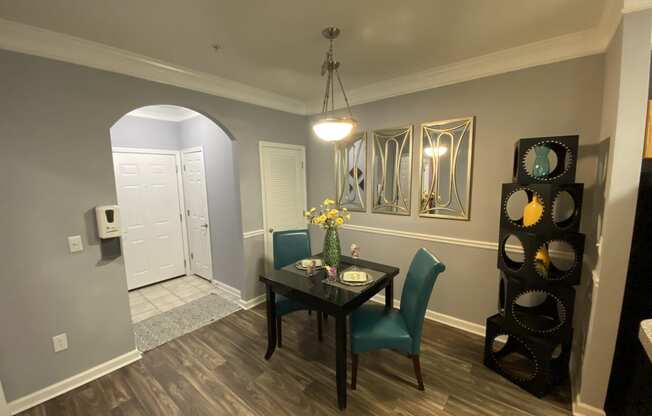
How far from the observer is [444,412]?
5.71 feet

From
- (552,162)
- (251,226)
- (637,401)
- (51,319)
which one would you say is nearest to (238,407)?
(51,319)

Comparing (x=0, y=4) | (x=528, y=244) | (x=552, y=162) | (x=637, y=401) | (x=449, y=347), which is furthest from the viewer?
(x=449, y=347)

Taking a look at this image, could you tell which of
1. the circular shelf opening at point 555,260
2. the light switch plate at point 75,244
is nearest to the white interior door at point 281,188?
the light switch plate at point 75,244

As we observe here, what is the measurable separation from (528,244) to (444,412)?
129 cm

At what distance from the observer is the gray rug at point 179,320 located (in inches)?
102

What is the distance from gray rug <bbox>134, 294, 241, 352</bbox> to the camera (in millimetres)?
2592

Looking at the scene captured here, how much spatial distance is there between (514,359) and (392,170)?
205cm

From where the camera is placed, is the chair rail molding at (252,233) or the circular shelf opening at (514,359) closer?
the circular shelf opening at (514,359)

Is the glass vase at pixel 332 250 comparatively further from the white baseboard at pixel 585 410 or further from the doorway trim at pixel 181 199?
the doorway trim at pixel 181 199

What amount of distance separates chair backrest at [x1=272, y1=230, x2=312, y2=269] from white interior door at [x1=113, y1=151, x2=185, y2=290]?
7.21 ft

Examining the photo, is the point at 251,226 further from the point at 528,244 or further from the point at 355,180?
the point at 528,244

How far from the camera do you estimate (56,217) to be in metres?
1.90

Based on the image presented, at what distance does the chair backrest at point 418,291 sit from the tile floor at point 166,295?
2.44 meters

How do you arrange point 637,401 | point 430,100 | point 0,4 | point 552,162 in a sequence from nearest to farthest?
1. point 637,401
2. point 0,4
3. point 552,162
4. point 430,100
